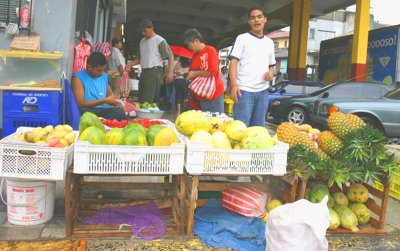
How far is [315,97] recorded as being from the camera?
12.2m

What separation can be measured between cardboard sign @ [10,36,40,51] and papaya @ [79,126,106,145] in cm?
241

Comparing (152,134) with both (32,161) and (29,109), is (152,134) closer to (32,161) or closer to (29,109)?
(32,161)

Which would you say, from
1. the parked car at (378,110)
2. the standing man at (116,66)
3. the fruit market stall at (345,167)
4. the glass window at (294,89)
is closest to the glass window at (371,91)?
the parked car at (378,110)

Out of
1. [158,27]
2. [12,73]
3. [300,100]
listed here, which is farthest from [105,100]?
[158,27]

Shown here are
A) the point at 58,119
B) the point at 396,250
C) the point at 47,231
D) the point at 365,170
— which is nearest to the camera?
the point at 396,250

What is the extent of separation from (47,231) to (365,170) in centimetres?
276

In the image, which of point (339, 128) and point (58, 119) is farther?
point (58, 119)

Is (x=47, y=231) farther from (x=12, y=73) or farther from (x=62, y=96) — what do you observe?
(x=12, y=73)

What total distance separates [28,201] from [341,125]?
280 centimetres

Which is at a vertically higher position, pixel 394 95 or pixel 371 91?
pixel 371 91

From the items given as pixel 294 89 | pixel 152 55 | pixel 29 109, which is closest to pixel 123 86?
pixel 152 55

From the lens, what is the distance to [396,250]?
10.0 feet

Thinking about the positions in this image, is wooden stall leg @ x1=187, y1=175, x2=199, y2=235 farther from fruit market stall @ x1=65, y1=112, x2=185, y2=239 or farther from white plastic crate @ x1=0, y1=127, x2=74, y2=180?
white plastic crate @ x1=0, y1=127, x2=74, y2=180

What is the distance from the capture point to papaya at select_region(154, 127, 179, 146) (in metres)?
3.16
